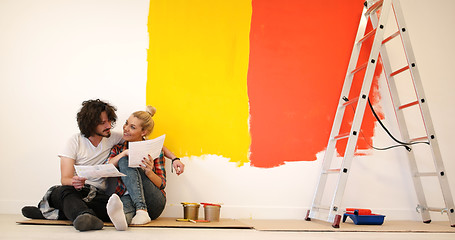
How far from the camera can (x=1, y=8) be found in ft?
9.46

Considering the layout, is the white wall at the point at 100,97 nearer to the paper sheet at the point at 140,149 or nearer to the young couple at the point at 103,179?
the young couple at the point at 103,179

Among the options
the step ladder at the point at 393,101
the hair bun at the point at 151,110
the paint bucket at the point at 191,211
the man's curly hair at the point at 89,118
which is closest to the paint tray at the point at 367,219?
the step ladder at the point at 393,101

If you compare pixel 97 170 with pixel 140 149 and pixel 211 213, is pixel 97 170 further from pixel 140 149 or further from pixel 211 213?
pixel 211 213

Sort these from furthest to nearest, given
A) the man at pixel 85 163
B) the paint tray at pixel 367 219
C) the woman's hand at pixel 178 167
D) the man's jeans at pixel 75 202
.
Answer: the paint tray at pixel 367 219, the woman's hand at pixel 178 167, the man at pixel 85 163, the man's jeans at pixel 75 202

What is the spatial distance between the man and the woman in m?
0.10

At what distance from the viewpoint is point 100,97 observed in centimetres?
291

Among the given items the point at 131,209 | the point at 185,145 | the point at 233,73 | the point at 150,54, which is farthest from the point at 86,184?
the point at 233,73

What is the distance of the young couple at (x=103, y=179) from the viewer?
224 cm

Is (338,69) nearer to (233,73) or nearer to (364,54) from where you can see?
(364,54)

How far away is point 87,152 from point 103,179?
7.7 inches

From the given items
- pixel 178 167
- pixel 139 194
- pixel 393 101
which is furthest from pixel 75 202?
pixel 393 101

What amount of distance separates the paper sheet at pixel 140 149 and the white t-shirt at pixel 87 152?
13.4 inches

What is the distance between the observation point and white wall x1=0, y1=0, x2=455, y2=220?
9.19ft

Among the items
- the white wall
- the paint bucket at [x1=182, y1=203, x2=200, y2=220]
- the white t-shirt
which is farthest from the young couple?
the white wall
